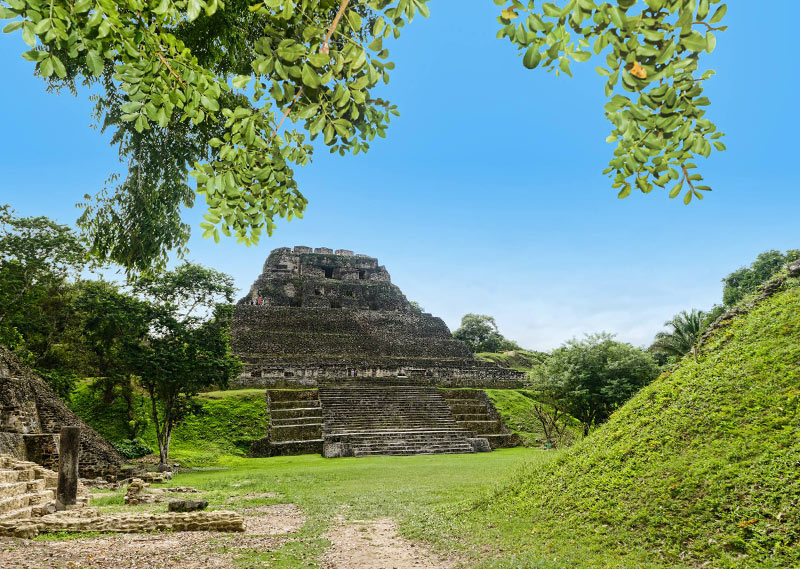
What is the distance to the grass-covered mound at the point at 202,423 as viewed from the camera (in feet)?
57.0

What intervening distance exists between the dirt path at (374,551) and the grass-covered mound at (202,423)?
466 inches

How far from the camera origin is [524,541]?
528 cm

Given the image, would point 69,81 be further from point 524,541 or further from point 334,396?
point 334,396

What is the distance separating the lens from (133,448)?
1681 centimetres

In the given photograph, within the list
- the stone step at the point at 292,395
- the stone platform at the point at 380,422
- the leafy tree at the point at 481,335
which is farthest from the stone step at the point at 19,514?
the leafy tree at the point at 481,335

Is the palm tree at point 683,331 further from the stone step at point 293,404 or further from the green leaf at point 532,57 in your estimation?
the green leaf at point 532,57

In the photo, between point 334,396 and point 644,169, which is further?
point 334,396

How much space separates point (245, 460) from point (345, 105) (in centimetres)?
1633

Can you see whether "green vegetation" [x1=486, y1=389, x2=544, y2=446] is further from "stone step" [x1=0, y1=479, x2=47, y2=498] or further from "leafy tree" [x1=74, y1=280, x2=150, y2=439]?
"stone step" [x1=0, y1=479, x2=47, y2=498]

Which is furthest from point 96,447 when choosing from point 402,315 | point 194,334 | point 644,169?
point 402,315

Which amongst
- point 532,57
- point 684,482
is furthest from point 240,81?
point 684,482

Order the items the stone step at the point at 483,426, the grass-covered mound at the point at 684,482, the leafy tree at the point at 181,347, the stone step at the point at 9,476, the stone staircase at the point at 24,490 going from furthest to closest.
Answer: the stone step at the point at 483,426 → the leafy tree at the point at 181,347 → the stone step at the point at 9,476 → the stone staircase at the point at 24,490 → the grass-covered mound at the point at 684,482

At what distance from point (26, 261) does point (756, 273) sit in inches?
1569

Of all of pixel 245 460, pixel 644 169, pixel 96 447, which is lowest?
pixel 245 460
